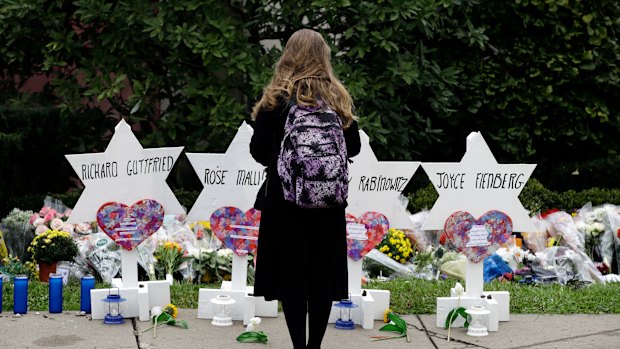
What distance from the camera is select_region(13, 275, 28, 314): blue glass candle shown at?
571 centimetres

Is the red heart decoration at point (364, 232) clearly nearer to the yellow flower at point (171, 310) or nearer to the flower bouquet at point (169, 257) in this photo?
the yellow flower at point (171, 310)

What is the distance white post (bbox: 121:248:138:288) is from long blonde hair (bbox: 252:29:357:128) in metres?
1.50

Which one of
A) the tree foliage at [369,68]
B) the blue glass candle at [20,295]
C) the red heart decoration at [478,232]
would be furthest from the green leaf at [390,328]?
the tree foliage at [369,68]

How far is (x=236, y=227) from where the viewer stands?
5.80 m

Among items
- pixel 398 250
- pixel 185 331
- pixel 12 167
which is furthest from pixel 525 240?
pixel 12 167

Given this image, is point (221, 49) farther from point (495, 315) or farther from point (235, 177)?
point (495, 315)

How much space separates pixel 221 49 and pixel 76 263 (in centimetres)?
197

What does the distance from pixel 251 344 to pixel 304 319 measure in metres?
0.60

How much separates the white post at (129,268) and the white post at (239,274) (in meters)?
0.56

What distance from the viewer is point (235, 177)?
5.81m

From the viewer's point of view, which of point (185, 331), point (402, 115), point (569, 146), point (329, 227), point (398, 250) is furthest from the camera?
point (569, 146)

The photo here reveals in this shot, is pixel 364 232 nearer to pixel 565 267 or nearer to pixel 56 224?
pixel 565 267

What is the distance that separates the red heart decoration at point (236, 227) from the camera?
5.77m

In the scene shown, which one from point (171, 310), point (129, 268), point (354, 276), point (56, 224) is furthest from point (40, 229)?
point (354, 276)
